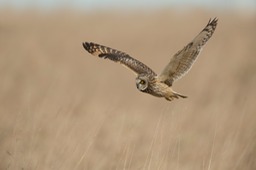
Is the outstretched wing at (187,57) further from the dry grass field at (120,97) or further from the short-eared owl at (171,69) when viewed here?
the dry grass field at (120,97)

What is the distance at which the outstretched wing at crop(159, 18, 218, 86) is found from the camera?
20.9 feet

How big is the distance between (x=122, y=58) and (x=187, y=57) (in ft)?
2.27

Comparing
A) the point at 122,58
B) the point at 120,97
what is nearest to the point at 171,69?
the point at 122,58

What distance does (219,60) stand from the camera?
1467cm

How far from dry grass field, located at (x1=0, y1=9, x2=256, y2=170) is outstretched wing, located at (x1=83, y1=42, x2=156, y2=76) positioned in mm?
332

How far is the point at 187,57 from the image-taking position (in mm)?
6434

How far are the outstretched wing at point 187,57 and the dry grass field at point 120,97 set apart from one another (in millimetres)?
245

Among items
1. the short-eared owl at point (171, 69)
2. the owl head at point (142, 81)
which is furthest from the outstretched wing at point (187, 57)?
the owl head at point (142, 81)

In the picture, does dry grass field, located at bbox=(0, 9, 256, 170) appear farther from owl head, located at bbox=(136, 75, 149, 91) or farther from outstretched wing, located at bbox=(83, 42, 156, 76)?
outstretched wing, located at bbox=(83, 42, 156, 76)

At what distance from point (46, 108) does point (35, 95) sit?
2.10 m

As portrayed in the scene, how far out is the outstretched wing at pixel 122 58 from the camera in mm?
6793

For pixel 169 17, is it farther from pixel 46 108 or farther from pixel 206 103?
pixel 46 108

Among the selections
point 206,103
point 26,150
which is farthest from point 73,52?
point 26,150

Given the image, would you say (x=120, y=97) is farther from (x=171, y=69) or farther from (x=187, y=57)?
(x=187, y=57)
